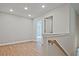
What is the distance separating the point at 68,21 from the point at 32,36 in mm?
567

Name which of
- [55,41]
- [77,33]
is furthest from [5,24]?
[77,33]

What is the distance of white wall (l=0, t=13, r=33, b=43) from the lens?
5.29 feet

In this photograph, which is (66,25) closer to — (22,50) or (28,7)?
(28,7)

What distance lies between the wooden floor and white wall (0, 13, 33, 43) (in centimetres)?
9

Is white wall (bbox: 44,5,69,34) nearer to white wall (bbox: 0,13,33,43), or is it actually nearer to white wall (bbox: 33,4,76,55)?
white wall (bbox: 33,4,76,55)

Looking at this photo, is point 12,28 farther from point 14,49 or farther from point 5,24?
point 14,49

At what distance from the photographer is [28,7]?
5.16 ft

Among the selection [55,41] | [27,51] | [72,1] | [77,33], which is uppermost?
[72,1]

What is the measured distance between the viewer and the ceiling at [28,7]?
152 cm

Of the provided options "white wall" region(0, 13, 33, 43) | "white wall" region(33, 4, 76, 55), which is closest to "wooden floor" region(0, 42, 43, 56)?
"white wall" region(0, 13, 33, 43)

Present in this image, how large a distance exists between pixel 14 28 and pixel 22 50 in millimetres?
351

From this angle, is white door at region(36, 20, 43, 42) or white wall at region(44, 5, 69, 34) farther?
white door at region(36, 20, 43, 42)

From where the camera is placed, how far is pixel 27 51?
1609 millimetres

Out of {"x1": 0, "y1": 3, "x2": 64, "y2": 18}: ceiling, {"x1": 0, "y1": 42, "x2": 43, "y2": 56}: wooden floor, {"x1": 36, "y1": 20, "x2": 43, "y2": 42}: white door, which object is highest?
{"x1": 0, "y1": 3, "x2": 64, "y2": 18}: ceiling
